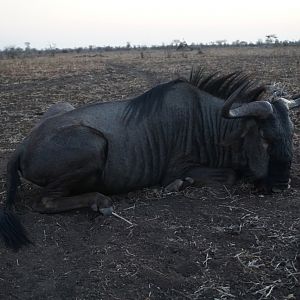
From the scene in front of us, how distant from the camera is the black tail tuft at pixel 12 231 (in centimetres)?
479

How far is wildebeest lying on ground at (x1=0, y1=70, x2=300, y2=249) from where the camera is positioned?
5.71 metres

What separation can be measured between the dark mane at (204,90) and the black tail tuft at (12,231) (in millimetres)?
1889

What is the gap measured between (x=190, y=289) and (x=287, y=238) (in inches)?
48.6

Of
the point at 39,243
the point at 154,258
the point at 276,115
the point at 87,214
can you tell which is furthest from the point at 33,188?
the point at 276,115

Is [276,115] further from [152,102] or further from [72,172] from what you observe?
[72,172]

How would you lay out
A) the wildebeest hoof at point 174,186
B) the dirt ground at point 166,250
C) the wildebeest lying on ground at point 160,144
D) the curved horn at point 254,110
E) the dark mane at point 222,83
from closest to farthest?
the dirt ground at point 166,250 < the wildebeest lying on ground at point 160,144 < the curved horn at point 254,110 < the wildebeest hoof at point 174,186 < the dark mane at point 222,83

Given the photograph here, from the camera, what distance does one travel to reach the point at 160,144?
635 cm

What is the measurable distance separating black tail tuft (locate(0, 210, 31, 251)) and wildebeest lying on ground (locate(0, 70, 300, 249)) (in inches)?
19.8

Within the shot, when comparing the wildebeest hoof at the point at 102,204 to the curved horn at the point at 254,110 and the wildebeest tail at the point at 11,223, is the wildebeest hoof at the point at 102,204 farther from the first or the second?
the curved horn at the point at 254,110

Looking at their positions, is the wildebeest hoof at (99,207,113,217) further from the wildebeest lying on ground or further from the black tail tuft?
the black tail tuft

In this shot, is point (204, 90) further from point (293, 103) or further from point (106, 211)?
point (106, 211)

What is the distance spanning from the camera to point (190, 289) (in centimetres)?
388

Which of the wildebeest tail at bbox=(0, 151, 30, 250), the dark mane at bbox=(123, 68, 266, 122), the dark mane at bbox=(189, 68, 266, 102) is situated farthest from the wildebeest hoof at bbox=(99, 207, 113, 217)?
the dark mane at bbox=(189, 68, 266, 102)

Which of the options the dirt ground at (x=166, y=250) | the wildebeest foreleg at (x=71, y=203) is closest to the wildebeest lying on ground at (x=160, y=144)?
the wildebeest foreleg at (x=71, y=203)
